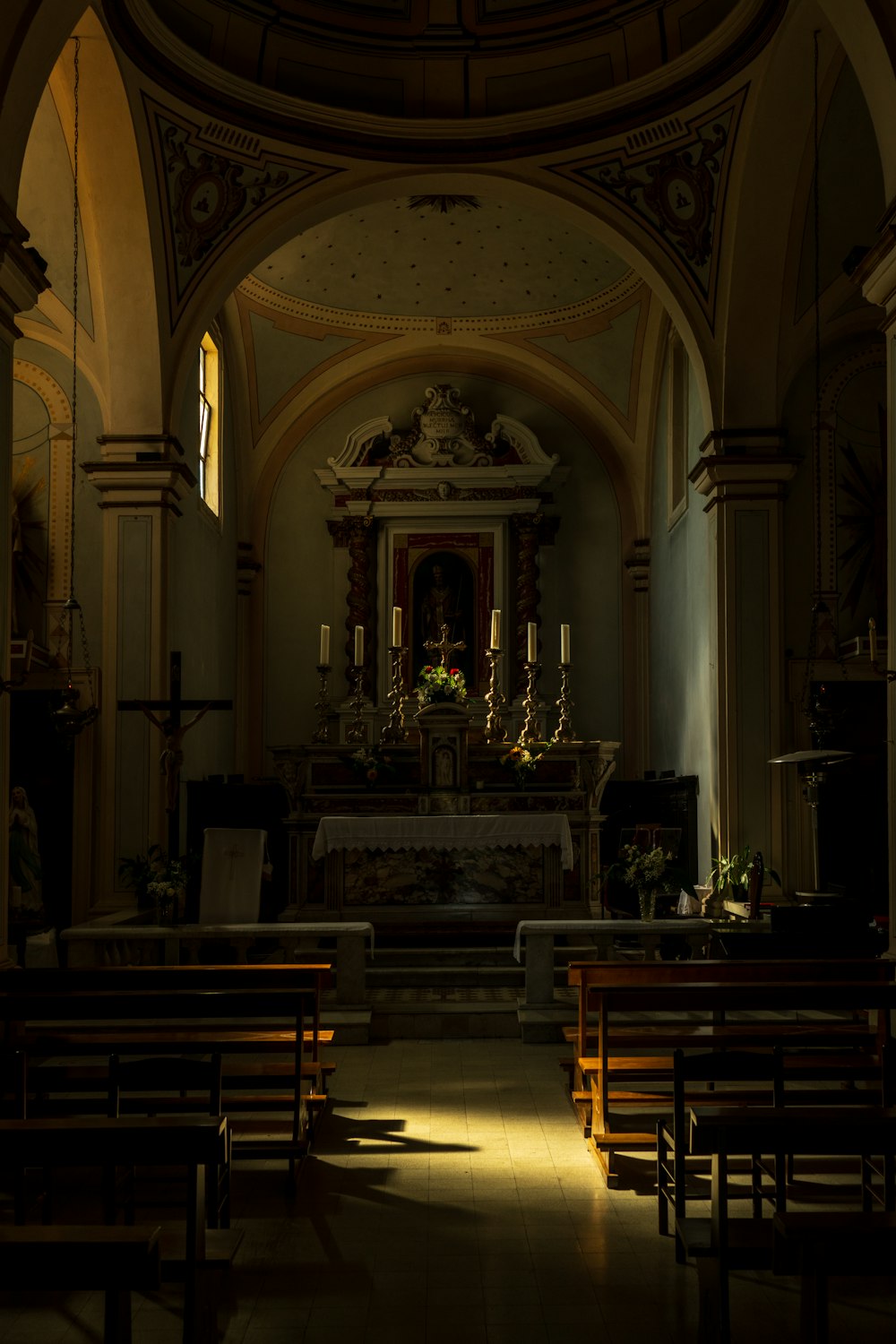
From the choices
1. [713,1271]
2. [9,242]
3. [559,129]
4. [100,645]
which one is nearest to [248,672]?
[100,645]

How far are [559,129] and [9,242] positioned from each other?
555cm

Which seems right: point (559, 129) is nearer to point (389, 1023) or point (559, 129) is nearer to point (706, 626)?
point (706, 626)

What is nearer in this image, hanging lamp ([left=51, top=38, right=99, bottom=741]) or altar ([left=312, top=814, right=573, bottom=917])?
hanging lamp ([left=51, top=38, right=99, bottom=741])

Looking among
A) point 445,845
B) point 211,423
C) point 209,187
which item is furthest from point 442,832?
point 211,423

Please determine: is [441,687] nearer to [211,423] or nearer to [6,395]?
[211,423]

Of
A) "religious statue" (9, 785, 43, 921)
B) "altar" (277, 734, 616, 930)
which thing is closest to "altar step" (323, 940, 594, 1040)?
"altar" (277, 734, 616, 930)

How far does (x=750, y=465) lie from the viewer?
411 inches

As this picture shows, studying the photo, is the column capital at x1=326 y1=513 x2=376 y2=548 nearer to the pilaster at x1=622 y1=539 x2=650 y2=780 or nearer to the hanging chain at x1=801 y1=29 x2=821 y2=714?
the pilaster at x1=622 y1=539 x2=650 y2=780

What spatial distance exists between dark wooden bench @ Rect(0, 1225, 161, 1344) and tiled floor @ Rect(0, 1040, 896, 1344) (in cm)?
128

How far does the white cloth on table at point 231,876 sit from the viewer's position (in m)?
9.62

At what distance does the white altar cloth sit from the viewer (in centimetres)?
1002

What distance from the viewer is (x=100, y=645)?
10.7 metres

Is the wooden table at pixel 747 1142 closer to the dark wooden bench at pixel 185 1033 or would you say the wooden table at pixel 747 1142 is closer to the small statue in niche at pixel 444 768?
the dark wooden bench at pixel 185 1033

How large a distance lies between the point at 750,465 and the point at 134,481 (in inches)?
194
